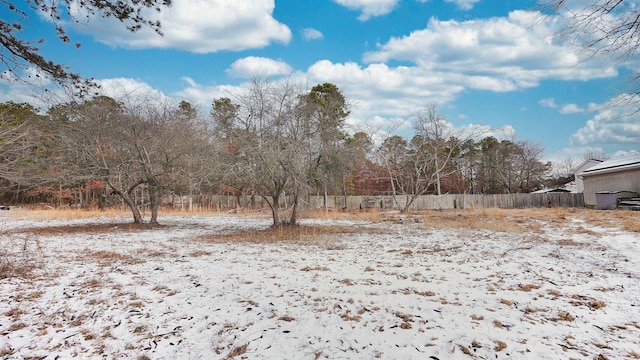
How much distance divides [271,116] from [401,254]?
6.27 m

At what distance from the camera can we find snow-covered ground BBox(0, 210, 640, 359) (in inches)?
127

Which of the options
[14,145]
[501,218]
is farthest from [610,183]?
[14,145]

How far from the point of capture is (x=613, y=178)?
2220 cm

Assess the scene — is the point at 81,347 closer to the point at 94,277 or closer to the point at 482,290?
the point at 94,277

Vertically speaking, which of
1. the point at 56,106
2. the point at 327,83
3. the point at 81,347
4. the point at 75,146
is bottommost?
the point at 81,347

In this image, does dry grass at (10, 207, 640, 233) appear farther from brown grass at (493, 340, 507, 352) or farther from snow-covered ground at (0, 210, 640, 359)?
brown grass at (493, 340, 507, 352)

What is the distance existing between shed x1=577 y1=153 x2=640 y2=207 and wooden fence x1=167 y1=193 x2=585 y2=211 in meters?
2.13

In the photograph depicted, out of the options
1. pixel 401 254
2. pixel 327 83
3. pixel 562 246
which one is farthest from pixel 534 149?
pixel 401 254

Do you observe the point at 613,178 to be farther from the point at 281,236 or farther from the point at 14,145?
the point at 14,145

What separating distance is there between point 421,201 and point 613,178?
1222 centimetres

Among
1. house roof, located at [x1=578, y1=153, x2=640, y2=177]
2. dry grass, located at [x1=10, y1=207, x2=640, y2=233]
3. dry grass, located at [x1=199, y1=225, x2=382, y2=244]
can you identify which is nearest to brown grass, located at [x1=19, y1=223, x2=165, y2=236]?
dry grass, located at [x1=10, y1=207, x2=640, y2=233]

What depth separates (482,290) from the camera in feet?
15.7

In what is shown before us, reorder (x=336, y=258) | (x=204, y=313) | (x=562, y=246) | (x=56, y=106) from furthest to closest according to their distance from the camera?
(x=56, y=106)
(x=562, y=246)
(x=336, y=258)
(x=204, y=313)

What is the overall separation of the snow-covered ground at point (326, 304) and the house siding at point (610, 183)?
57.3 ft
